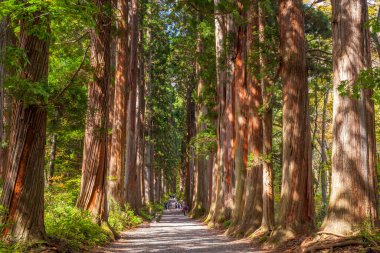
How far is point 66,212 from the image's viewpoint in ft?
39.1

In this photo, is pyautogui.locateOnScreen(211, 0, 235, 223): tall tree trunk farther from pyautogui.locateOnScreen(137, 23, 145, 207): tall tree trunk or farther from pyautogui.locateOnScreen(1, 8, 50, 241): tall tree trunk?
pyautogui.locateOnScreen(1, 8, 50, 241): tall tree trunk

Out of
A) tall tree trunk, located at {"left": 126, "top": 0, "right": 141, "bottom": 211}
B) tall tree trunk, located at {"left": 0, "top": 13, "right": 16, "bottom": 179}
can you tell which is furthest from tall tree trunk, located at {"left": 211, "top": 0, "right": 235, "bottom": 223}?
tall tree trunk, located at {"left": 0, "top": 13, "right": 16, "bottom": 179}

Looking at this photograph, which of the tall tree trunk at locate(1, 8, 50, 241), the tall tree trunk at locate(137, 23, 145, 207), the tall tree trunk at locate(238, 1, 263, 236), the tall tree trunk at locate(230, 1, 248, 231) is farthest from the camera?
the tall tree trunk at locate(137, 23, 145, 207)

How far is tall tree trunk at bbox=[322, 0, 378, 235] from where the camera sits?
25.6 ft

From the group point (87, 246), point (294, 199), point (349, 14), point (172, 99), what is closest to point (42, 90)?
point (87, 246)

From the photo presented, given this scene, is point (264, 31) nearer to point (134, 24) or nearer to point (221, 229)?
point (221, 229)

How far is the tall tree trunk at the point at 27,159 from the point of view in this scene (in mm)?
8211

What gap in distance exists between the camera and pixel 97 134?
529 inches

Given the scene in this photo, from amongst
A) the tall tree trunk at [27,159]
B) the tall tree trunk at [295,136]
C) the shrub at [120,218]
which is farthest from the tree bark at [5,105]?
the tall tree trunk at [295,136]

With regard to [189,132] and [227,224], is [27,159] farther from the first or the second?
[189,132]

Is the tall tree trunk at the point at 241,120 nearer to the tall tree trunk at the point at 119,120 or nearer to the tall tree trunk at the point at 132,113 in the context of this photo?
the tall tree trunk at the point at 119,120

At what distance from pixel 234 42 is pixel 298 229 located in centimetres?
986

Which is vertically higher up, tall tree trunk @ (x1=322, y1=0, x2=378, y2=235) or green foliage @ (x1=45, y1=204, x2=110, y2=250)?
tall tree trunk @ (x1=322, y1=0, x2=378, y2=235)

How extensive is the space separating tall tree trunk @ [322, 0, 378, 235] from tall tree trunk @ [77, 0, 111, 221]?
7.34m
